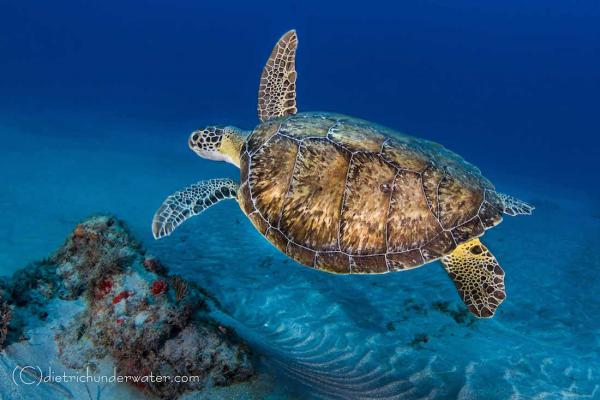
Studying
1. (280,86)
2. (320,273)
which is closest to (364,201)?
(280,86)

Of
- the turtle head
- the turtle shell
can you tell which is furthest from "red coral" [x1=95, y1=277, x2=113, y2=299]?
the turtle head

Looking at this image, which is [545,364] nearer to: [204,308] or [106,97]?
[204,308]

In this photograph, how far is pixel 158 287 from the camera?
9.85ft

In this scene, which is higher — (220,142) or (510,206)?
(220,142)

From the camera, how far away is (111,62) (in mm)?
66500

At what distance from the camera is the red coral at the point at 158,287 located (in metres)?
2.98

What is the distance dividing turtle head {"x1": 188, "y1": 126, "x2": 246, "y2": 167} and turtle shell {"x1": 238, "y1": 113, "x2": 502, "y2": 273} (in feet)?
3.36

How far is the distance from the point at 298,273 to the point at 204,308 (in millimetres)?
2721

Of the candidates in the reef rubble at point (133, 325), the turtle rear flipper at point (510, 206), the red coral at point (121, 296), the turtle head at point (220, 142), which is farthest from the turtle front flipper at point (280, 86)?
the red coral at point (121, 296)

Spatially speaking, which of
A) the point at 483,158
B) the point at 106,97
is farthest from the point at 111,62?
the point at 483,158

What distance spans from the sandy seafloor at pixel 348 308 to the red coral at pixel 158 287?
0.77 meters

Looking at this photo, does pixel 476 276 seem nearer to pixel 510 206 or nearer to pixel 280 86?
pixel 510 206

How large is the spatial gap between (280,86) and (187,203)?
2.40 metres

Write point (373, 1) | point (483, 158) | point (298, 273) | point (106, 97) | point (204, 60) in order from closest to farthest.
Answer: point (298, 273), point (483, 158), point (106, 97), point (204, 60), point (373, 1)
